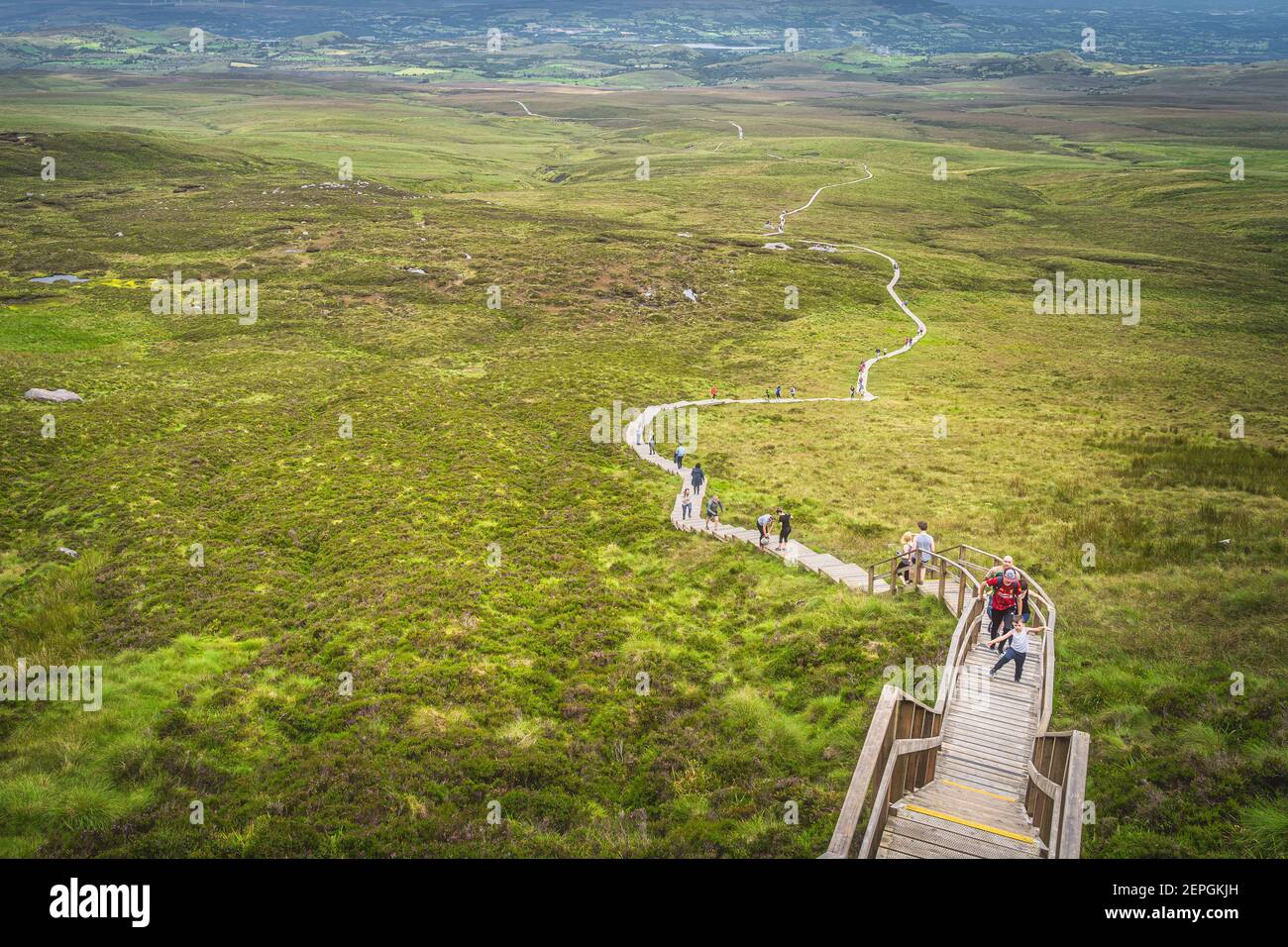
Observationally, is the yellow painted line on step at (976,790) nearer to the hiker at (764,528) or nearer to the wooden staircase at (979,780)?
the wooden staircase at (979,780)

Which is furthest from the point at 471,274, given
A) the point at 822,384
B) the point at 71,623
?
the point at 71,623

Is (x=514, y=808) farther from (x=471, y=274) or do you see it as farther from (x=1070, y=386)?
(x=471, y=274)

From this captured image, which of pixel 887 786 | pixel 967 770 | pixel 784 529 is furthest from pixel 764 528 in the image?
pixel 887 786

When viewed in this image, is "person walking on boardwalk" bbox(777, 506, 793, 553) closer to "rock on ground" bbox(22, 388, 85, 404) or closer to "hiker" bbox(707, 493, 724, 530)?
"hiker" bbox(707, 493, 724, 530)

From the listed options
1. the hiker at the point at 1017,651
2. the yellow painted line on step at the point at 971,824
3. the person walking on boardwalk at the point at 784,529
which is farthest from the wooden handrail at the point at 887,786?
the person walking on boardwalk at the point at 784,529

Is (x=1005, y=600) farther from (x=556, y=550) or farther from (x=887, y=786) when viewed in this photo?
(x=556, y=550)

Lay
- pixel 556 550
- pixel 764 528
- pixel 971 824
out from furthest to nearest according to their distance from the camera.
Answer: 1. pixel 556 550
2. pixel 764 528
3. pixel 971 824
